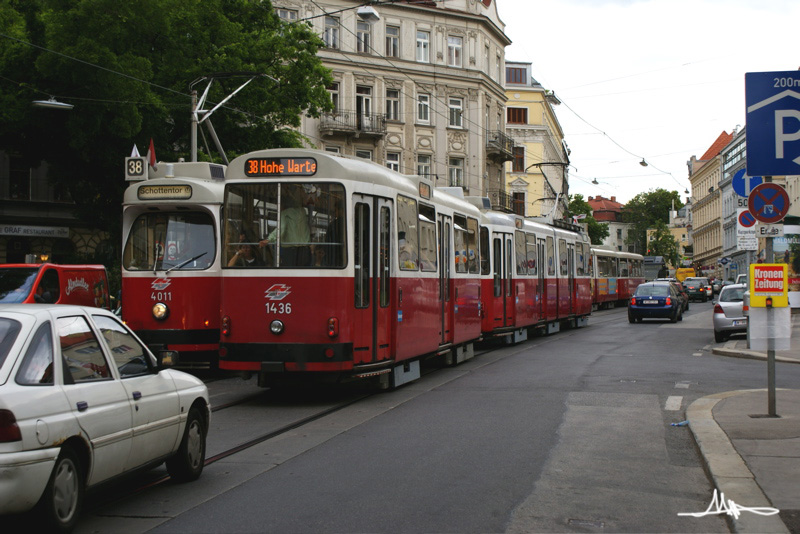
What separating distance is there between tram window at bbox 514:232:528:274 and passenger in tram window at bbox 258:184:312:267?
485 inches

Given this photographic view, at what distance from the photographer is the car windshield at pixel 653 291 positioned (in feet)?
117

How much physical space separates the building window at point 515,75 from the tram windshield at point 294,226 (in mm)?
73883

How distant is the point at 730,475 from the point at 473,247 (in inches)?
463

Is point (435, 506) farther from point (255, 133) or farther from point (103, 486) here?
point (255, 133)

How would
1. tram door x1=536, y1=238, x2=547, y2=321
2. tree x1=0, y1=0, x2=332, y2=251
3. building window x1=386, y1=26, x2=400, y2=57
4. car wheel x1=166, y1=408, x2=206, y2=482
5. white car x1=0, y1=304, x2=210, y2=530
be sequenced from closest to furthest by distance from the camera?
white car x1=0, y1=304, x2=210, y2=530, car wheel x1=166, y1=408, x2=206, y2=482, tram door x1=536, y1=238, x2=547, y2=321, tree x1=0, y1=0, x2=332, y2=251, building window x1=386, y1=26, x2=400, y2=57

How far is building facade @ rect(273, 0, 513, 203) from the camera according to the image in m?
50.1

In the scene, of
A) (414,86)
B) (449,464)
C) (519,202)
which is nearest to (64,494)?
(449,464)

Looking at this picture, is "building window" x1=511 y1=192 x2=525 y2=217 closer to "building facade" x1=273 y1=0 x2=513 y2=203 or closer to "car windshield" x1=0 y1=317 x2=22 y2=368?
"building facade" x1=273 y1=0 x2=513 y2=203

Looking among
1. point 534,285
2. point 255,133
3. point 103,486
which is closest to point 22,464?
point 103,486

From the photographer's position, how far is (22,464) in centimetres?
537

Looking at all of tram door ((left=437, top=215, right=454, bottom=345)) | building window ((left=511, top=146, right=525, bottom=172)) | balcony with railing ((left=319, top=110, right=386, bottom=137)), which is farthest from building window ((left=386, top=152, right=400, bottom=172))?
tram door ((left=437, top=215, right=454, bottom=345))

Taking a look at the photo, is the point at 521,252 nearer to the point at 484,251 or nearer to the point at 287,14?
the point at 484,251

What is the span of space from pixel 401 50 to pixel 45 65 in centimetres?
2846
